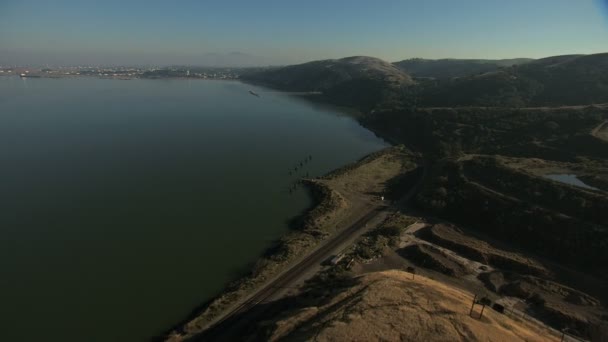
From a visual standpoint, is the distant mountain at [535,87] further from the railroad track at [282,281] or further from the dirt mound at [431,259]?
the railroad track at [282,281]

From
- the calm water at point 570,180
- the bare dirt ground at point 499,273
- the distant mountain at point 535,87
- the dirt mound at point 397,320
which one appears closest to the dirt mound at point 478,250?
the bare dirt ground at point 499,273

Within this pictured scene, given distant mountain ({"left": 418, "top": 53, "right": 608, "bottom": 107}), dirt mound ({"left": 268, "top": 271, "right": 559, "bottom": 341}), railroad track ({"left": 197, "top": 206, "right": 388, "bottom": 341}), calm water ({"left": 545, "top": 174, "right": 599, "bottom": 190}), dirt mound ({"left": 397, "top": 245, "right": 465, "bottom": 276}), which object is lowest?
railroad track ({"left": 197, "top": 206, "right": 388, "bottom": 341})

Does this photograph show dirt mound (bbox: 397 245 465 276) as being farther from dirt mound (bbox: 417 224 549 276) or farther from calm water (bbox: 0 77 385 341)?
calm water (bbox: 0 77 385 341)

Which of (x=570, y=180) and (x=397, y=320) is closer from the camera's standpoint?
(x=397, y=320)

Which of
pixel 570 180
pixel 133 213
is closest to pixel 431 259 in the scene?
pixel 570 180

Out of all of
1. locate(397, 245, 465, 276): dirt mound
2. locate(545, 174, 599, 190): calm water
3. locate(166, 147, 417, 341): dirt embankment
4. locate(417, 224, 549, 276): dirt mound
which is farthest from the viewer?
locate(545, 174, 599, 190): calm water

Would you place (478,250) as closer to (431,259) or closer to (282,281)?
(431,259)

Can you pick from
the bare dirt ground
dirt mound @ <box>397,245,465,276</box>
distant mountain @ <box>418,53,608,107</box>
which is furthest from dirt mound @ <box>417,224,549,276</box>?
distant mountain @ <box>418,53,608,107</box>
